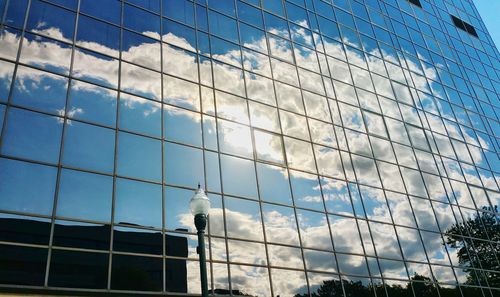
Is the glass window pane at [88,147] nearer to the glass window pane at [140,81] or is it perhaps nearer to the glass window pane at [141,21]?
the glass window pane at [140,81]

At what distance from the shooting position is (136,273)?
15.4 m

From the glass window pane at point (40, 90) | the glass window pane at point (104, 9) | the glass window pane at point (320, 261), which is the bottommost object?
the glass window pane at point (320, 261)

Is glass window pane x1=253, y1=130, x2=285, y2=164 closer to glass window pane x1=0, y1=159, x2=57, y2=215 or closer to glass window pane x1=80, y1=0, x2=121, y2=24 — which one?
glass window pane x1=80, y1=0, x2=121, y2=24

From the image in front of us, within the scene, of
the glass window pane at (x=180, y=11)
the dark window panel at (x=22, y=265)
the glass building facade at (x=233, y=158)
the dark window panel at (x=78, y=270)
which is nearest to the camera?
the dark window panel at (x=22, y=265)

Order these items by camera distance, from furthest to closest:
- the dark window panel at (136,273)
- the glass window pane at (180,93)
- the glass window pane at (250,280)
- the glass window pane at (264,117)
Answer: the glass window pane at (264,117), the glass window pane at (180,93), the glass window pane at (250,280), the dark window panel at (136,273)

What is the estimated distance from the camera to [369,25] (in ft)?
120

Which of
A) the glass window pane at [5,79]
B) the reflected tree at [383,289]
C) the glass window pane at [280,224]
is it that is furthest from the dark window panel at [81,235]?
the reflected tree at [383,289]

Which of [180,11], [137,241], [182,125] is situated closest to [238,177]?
[182,125]

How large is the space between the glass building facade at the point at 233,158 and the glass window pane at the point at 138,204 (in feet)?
0.18

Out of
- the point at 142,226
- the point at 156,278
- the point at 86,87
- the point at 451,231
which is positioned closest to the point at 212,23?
the point at 86,87

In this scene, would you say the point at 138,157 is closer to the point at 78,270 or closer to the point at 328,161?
the point at 78,270

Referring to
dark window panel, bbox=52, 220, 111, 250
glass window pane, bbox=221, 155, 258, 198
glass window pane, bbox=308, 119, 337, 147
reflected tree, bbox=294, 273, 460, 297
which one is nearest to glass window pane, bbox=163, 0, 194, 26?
glass window pane, bbox=221, 155, 258, 198

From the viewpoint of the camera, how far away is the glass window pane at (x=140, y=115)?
18.8m

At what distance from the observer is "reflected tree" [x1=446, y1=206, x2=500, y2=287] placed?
26.4 metres
